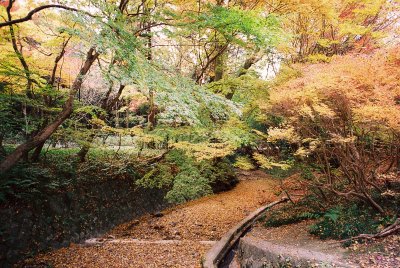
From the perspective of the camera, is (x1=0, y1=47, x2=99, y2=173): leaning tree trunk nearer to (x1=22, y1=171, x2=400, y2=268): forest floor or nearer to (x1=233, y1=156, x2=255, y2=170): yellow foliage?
(x1=22, y1=171, x2=400, y2=268): forest floor

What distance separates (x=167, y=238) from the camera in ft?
29.1

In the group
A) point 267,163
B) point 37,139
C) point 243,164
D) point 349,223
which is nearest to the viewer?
point 37,139

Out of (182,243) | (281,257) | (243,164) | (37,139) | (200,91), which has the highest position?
(200,91)

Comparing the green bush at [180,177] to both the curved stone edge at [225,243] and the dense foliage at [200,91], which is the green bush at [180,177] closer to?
the dense foliage at [200,91]

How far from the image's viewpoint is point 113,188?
1063 cm

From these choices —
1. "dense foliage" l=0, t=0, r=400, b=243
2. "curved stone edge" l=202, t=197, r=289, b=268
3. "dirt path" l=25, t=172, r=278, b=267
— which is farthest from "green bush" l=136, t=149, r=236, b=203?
"curved stone edge" l=202, t=197, r=289, b=268

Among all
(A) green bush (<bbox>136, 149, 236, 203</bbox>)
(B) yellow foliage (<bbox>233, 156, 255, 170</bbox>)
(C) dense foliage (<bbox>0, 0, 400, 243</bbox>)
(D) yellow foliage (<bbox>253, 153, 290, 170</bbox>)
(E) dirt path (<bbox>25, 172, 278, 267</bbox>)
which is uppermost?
(C) dense foliage (<bbox>0, 0, 400, 243</bbox>)

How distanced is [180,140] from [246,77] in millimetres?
3591

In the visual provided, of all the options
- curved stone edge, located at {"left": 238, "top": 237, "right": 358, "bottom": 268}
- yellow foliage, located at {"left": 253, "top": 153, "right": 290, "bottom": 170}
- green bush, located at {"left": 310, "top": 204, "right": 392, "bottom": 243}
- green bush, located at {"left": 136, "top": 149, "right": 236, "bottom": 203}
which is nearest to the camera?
curved stone edge, located at {"left": 238, "top": 237, "right": 358, "bottom": 268}

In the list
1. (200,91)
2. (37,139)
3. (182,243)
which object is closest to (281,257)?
(182,243)

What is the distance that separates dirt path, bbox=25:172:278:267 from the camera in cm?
661

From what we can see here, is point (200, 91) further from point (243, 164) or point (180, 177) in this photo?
point (243, 164)

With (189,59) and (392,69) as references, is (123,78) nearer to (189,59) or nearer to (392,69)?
(392,69)

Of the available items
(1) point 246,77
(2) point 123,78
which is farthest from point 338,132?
(2) point 123,78
